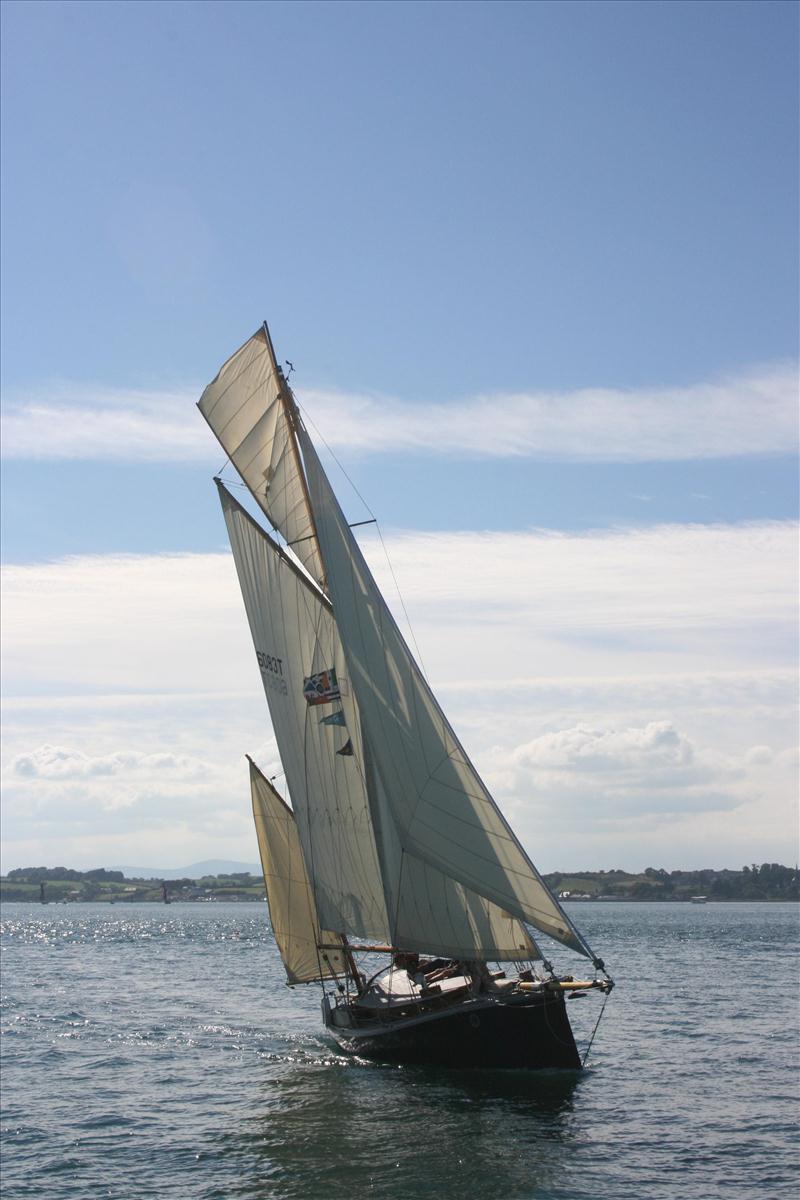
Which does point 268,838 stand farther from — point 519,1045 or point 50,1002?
point 50,1002

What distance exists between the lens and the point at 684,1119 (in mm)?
36844

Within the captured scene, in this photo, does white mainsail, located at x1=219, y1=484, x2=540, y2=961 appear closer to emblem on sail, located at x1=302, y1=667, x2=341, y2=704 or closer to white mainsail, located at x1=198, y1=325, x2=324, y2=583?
emblem on sail, located at x1=302, y1=667, x2=341, y2=704

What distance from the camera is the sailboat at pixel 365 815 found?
39062 mm

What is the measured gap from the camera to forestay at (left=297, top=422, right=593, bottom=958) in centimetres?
3850

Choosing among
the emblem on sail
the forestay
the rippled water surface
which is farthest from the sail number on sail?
the rippled water surface

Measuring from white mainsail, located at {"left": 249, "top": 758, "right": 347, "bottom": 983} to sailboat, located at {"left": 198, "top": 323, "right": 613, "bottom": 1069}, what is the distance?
0.08m

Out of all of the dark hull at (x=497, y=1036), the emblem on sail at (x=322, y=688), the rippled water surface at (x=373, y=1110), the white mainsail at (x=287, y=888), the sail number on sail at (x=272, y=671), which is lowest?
the rippled water surface at (x=373, y=1110)

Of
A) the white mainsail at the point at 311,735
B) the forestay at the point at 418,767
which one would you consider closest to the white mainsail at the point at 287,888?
the white mainsail at the point at 311,735

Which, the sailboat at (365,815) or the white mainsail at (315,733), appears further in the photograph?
the white mainsail at (315,733)

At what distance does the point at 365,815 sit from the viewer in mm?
43844

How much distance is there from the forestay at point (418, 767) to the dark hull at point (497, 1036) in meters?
3.00

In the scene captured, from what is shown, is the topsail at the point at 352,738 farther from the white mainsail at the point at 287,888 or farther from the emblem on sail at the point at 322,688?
the white mainsail at the point at 287,888

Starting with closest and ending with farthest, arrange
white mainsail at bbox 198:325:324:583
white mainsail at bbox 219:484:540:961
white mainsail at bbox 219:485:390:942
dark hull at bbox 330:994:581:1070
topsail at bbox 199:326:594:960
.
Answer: topsail at bbox 199:326:594:960
dark hull at bbox 330:994:581:1070
white mainsail at bbox 219:484:540:961
white mainsail at bbox 219:485:390:942
white mainsail at bbox 198:325:324:583

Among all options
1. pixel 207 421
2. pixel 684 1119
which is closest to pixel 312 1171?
pixel 684 1119
